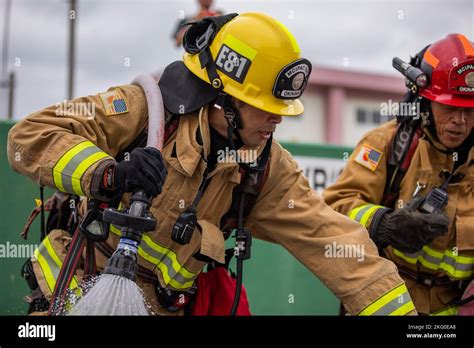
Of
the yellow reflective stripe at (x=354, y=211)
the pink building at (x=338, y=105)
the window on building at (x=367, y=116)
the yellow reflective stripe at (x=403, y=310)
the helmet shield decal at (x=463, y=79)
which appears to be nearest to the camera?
the yellow reflective stripe at (x=403, y=310)

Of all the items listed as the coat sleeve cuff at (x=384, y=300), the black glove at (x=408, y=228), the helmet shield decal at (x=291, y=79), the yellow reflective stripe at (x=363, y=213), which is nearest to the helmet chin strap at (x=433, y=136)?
the black glove at (x=408, y=228)

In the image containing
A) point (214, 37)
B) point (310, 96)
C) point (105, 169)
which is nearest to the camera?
point (105, 169)

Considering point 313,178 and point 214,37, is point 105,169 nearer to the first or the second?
point 214,37

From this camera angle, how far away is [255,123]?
141 inches

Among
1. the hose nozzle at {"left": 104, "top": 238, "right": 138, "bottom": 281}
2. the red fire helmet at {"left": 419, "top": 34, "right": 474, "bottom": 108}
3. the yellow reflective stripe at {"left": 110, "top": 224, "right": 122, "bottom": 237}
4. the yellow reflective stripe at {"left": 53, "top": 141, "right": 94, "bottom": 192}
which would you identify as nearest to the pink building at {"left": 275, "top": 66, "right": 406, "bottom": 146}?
the red fire helmet at {"left": 419, "top": 34, "right": 474, "bottom": 108}

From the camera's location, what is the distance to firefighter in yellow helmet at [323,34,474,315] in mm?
4219

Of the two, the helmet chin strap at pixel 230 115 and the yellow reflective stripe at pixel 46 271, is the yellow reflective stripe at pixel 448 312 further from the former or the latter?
the yellow reflective stripe at pixel 46 271

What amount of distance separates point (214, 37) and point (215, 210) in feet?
2.67

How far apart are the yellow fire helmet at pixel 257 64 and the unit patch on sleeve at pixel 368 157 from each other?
948mm

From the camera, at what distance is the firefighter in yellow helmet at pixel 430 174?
4219 millimetres

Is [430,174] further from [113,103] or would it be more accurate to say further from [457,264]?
[113,103]

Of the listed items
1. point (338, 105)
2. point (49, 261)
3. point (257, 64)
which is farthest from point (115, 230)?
point (338, 105)
